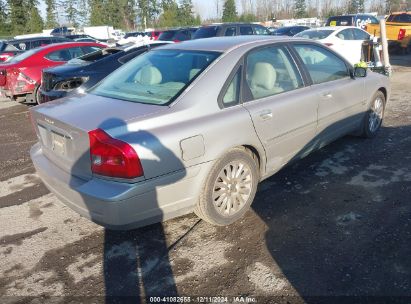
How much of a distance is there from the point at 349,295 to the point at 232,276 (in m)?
0.83

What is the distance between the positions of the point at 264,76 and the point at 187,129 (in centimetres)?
119

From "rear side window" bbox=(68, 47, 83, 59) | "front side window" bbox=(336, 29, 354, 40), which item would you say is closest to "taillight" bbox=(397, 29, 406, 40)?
"front side window" bbox=(336, 29, 354, 40)

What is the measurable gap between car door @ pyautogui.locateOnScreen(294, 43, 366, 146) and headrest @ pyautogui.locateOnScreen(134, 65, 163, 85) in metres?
1.60

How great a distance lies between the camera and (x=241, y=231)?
3582 mm

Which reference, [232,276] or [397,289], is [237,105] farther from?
[397,289]

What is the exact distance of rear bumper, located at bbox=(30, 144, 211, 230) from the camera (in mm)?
2854

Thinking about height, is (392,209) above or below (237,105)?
below

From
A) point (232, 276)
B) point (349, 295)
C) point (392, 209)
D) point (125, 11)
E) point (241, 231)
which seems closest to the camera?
point (349, 295)

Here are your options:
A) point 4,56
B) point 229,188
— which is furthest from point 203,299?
point 4,56

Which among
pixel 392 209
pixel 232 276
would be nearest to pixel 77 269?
pixel 232 276

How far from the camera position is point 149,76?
12.6ft

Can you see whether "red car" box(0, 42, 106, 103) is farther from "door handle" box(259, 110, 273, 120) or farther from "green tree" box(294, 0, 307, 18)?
"green tree" box(294, 0, 307, 18)

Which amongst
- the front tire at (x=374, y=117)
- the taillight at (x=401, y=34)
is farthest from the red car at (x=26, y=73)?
the taillight at (x=401, y=34)

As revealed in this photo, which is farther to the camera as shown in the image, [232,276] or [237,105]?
[237,105]
